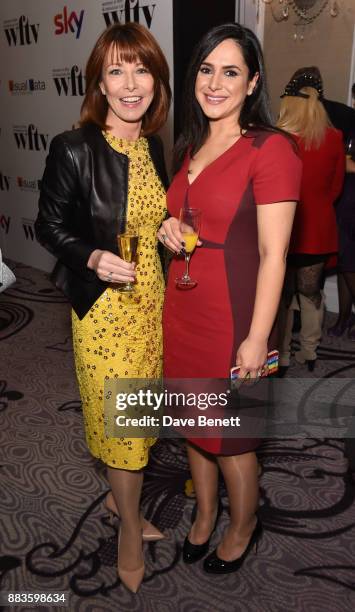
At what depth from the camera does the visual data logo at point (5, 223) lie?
6.37 metres

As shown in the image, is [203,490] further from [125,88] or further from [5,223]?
[5,223]

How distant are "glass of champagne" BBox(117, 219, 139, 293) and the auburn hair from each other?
390 mm

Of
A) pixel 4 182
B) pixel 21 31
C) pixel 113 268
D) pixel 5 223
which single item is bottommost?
pixel 5 223

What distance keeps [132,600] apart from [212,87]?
5.60ft

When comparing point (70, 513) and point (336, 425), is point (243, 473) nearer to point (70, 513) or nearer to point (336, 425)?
point (70, 513)

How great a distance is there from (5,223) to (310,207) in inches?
163

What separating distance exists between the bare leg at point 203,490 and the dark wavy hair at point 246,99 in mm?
1052

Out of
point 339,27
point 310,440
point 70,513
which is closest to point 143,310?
point 70,513

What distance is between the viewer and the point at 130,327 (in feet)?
5.93

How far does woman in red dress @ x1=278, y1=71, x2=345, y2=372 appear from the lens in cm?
322

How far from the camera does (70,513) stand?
7.70 feet
